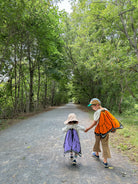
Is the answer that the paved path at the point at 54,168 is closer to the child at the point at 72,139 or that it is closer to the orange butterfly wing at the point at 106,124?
the child at the point at 72,139

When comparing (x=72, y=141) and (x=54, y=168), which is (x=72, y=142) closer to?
(x=72, y=141)

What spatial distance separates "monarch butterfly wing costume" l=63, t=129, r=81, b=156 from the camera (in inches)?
135

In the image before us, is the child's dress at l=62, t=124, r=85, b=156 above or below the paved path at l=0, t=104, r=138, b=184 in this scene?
above

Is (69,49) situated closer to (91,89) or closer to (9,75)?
(91,89)

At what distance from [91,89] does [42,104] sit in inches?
399

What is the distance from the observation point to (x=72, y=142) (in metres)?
3.48

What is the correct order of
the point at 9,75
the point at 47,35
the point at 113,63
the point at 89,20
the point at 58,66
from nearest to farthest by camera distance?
1. the point at 113,63
2. the point at 89,20
3. the point at 47,35
4. the point at 9,75
5. the point at 58,66

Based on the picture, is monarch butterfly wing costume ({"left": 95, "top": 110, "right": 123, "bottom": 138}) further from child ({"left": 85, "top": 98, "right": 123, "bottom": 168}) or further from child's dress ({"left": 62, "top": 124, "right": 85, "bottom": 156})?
child's dress ({"left": 62, "top": 124, "right": 85, "bottom": 156})

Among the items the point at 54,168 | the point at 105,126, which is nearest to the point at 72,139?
the point at 54,168

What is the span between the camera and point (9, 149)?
461 centimetres

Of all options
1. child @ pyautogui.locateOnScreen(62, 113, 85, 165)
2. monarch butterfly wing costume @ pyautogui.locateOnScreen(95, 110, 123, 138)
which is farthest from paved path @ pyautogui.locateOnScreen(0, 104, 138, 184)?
monarch butterfly wing costume @ pyautogui.locateOnScreen(95, 110, 123, 138)

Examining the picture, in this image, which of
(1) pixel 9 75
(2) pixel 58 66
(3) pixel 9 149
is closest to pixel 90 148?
(3) pixel 9 149

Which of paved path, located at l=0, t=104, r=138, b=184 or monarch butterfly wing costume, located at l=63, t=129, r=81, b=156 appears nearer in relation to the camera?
paved path, located at l=0, t=104, r=138, b=184

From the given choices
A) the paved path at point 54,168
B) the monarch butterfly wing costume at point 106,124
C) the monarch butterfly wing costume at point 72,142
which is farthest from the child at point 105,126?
the monarch butterfly wing costume at point 72,142
